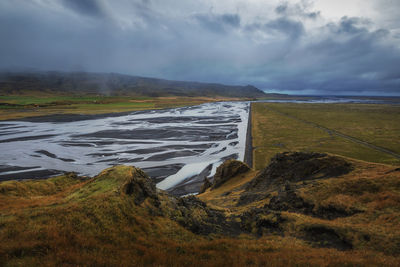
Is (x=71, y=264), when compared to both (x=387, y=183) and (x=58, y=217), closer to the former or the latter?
(x=58, y=217)

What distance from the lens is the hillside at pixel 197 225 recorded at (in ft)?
23.2

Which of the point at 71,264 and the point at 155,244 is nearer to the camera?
the point at 71,264

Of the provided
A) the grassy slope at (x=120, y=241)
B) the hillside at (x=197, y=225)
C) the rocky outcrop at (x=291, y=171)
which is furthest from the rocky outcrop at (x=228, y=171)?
the grassy slope at (x=120, y=241)

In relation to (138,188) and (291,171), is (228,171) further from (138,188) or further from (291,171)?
(138,188)

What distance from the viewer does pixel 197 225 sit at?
11430 mm

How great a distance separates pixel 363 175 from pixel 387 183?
1.70 metres

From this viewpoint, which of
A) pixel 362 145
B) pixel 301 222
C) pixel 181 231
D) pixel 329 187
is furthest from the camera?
pixel 362 145

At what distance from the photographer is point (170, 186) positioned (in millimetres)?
29172

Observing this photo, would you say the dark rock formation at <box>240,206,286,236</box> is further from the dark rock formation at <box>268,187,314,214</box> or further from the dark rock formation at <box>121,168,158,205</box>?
the dark rock formation at <box>121,168,158,205</box>

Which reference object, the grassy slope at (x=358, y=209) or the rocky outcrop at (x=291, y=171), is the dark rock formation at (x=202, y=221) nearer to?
→ the grassy slope at (x=358, y=209)

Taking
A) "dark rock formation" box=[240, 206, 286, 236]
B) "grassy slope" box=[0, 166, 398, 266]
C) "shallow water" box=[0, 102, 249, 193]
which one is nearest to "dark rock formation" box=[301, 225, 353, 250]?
"grassy slope" box=[0, 166, 398, 266]

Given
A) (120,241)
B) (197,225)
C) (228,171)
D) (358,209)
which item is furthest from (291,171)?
(120,241)

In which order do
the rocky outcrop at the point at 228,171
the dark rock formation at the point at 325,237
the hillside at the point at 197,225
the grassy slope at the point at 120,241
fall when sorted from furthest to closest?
the rocky outcrop at the point at 228,171 → the dark rock formation at the point at 325,237 → the hillside at the point at 197,225 → the grassy slope at the point at 120,241

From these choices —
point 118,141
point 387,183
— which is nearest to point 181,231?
point 387,183
